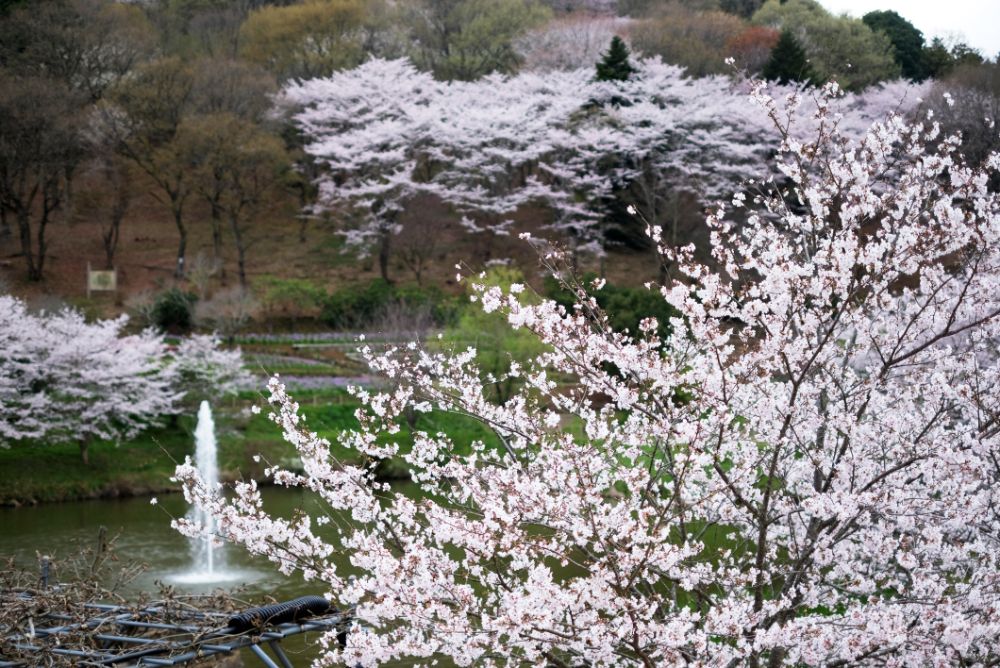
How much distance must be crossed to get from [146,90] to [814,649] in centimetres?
3304

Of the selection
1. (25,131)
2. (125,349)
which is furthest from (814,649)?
(25,131)

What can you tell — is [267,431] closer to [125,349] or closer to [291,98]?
[125,349]

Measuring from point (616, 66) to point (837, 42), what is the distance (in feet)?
41.3

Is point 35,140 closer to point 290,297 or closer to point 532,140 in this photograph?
point 290,297

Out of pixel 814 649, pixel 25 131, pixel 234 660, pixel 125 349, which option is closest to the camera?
pixel 814 649

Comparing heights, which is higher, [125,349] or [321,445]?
[321,445]

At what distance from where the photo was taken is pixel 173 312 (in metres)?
27.3

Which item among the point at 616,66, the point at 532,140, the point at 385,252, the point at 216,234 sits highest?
the point at 616,66

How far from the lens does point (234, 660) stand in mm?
6633

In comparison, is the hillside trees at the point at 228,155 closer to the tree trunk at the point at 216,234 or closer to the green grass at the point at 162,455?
the tree trunk at the point at 216,234

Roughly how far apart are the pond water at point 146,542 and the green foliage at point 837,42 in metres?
27.4

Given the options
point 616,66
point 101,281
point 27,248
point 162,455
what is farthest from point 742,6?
point 162,455

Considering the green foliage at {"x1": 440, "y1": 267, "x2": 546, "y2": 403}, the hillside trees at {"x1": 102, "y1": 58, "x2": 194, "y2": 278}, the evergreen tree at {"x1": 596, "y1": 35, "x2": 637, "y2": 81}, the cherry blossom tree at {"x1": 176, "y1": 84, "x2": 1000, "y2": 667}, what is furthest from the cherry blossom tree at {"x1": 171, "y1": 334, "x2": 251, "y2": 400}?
the evergreen tree at {"x1": 596, "y1": 35, "x2": 637, "y2": 81}

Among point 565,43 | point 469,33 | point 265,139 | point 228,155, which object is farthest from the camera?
point 469,33
